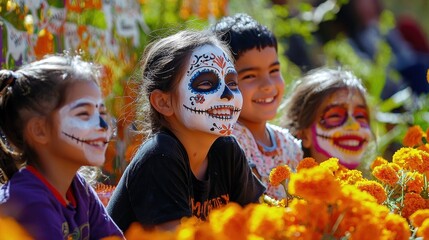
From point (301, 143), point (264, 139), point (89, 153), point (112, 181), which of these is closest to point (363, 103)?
point (301, 143)

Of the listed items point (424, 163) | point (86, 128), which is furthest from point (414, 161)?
point (86, 128)

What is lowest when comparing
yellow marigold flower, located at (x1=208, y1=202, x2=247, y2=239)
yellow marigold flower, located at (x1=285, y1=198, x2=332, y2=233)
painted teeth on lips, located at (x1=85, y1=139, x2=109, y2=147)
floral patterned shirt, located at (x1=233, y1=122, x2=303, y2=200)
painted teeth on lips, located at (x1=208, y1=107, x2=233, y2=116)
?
floral patterned shirt, located at (x1=233, y1=122, x2=303, y2=200)

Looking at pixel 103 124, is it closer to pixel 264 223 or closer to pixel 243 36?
pixel 264 223

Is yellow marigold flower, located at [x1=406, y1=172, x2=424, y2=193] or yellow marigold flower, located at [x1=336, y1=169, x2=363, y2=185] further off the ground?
yellow marigold flower, located at [x1=336, y1=169, x2=363, y2=185]

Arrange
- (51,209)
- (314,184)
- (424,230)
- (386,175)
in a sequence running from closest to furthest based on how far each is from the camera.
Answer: (314,184)
(424,230)
(51,209)
(386,175)

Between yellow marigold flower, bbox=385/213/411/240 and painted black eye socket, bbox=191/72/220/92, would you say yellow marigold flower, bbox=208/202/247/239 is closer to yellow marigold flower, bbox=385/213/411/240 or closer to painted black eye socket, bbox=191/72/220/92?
yellow marigold flower, bbox=385/213/411/240

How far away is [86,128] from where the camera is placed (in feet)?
8.20

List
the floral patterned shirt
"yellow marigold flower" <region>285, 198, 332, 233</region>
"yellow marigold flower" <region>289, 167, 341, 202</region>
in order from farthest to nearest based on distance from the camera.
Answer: the floral patterned shirt → "yellow marigold flower" <region>285, 198, 332, 233</region> → "yellow marigold flower" <region>289, 167, 341, 202</region>

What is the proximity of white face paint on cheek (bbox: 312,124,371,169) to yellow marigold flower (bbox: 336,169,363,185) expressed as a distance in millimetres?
1487

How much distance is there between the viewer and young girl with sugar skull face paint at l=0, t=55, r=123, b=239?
98.2 inches

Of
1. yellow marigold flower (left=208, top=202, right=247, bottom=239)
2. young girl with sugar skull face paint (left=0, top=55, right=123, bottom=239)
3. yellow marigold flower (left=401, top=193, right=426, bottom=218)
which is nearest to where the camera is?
yellow marigold flower (left=208, top=202, right=247, bottom=239)

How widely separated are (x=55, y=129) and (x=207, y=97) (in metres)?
0.70

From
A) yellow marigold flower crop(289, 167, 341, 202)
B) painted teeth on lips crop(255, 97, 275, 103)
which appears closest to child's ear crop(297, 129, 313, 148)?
painted teeth on lips crop(255, 97, 275, 103)

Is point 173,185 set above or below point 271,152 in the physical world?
above
